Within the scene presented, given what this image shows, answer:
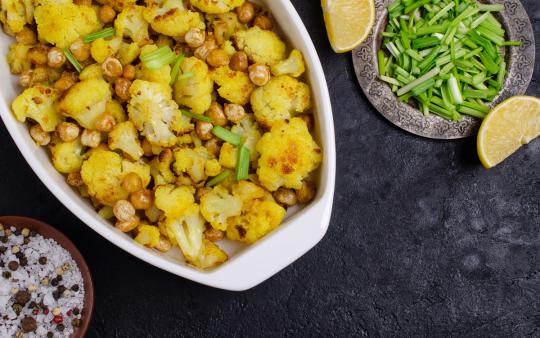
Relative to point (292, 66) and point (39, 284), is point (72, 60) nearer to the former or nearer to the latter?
point (292, 66)

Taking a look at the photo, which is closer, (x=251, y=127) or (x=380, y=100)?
(x=251, y=127)

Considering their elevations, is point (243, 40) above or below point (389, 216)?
above

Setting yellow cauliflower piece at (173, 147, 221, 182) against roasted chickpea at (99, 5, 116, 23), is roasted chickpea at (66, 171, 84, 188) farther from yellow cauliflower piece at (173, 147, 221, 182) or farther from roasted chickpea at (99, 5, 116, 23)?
roasted chickpea at (99, 5, 116, 23)

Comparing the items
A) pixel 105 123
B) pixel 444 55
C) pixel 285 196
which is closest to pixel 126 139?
pixel 105 123

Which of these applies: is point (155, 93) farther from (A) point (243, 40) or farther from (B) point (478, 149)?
(B) point (478, 149)

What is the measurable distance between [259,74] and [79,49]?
55 cm

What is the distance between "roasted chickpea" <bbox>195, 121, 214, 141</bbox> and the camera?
1.79 metres

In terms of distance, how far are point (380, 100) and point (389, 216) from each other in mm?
457

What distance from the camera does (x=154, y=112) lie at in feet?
5.59

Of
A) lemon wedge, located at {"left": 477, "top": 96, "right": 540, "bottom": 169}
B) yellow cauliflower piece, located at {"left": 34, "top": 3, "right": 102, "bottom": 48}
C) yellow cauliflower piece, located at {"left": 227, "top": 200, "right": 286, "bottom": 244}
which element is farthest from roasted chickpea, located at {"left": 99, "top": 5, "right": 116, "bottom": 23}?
lemon wedge, located at {"left": 477, "top": 96, "right": 540, "bottom": 169}

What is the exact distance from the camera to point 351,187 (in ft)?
7.55

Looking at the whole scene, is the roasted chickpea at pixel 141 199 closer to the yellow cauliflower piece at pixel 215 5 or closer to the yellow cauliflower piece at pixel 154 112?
the yellow cauliflower piece at pixel 154 112

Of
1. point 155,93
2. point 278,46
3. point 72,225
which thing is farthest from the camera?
point 72,225

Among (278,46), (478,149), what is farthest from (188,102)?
(478,149)
